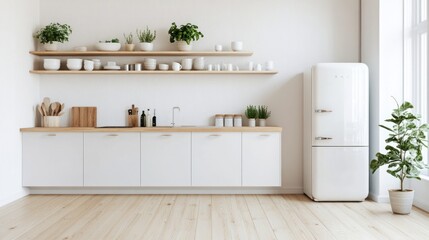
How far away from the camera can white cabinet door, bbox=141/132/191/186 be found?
558 cm

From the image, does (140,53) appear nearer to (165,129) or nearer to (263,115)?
(165,129)

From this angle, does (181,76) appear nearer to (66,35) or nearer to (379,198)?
(66,35)

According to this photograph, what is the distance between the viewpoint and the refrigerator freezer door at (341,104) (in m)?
5.23

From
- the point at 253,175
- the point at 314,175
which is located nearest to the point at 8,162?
the point at 253,175

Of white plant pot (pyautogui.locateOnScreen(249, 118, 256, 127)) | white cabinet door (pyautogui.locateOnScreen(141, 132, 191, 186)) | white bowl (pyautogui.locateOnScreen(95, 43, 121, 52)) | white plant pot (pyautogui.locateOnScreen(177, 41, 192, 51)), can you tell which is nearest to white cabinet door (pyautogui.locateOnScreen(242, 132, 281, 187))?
white plant pot (pyautogui.locateOnScreen(249, 118, 256, 127))

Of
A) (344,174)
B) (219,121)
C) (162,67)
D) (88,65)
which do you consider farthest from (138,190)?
(344,174)

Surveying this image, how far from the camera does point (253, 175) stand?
5590 mm

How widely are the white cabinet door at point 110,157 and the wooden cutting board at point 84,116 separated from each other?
1.12ft

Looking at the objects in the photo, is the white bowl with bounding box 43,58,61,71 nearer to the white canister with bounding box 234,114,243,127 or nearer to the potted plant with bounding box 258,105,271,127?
the white canister with bounding box 234,114,243,127

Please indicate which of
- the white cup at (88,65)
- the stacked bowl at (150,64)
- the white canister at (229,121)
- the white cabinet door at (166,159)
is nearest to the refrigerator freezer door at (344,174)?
the white canister at (229,121)

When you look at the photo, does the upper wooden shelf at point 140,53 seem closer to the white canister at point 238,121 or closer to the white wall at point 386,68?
the white canister at point 238,121

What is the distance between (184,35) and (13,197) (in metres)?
2.67

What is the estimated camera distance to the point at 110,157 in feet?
18.3

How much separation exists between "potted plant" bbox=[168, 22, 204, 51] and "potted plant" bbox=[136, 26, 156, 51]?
10.4 inches
